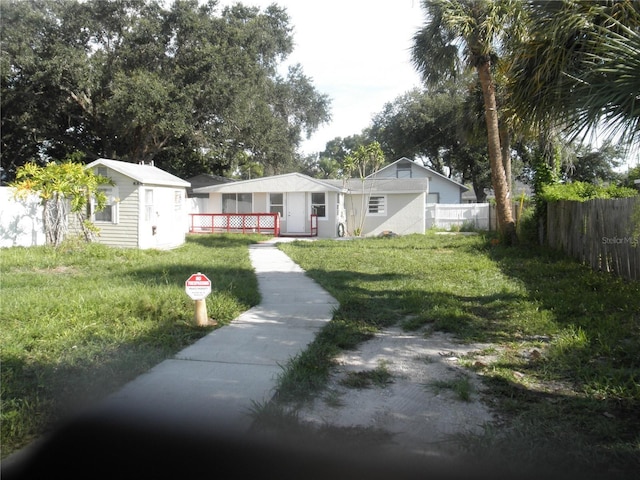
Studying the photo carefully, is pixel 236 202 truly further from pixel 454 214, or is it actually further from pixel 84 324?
pixel 84 324

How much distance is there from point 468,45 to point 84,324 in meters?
12.7

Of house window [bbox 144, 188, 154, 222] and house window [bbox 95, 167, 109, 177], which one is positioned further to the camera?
house window [bbox 144, 188, 154, 222]

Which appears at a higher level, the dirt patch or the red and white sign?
the red and white sign

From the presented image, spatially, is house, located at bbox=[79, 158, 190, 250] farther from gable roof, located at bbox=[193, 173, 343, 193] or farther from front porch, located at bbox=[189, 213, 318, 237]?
gable roof, located at bbox=[193, 173, 343, 193]

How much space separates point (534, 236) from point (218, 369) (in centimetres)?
1332

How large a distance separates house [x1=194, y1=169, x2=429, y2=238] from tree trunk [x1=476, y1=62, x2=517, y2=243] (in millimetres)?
8865

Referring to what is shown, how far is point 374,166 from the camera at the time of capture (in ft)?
86.3

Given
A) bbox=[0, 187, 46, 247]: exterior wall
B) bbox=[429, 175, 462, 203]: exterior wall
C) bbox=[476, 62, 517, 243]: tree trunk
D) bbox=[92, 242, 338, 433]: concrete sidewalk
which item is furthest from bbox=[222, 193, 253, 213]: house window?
bbox=[92, 242, 338, 433]: concrete sidewalk

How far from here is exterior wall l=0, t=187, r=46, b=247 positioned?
14289 mm

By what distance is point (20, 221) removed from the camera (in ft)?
48.1

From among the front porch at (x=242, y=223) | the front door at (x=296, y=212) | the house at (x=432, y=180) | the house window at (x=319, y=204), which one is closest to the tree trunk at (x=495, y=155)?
the house window at (x=319, y=204)

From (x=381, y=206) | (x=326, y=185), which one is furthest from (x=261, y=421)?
(x=381, y=206)

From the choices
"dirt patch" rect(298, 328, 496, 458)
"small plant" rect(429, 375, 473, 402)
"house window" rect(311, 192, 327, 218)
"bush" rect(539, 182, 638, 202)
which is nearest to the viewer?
"dirt patch" rect(298, 328, 496, 458)

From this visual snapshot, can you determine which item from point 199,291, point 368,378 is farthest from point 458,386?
point 199,291
